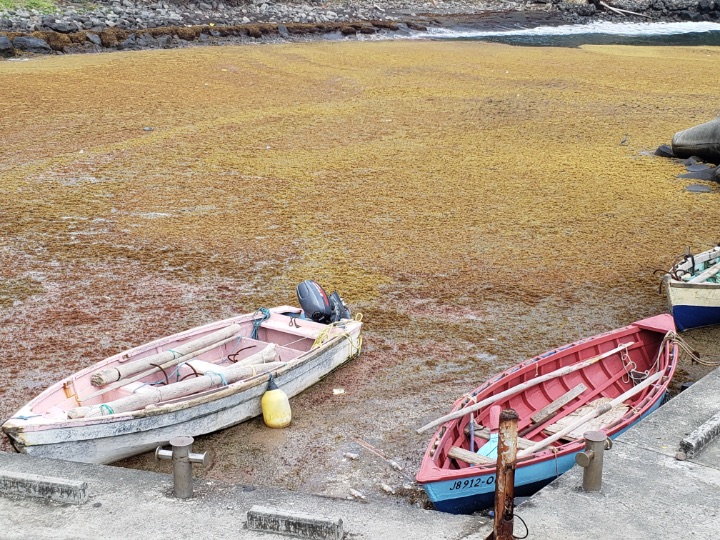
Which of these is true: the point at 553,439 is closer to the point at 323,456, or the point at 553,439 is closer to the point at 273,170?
the point at 323,456

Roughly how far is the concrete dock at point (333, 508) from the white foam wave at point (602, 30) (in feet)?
130

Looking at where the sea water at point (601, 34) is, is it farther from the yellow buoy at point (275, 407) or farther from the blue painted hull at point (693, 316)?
the yellow buoy at point (275, 407)

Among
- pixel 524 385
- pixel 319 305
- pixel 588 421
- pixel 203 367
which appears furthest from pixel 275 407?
pixel 588 421

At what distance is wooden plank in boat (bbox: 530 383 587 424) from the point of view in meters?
7.40

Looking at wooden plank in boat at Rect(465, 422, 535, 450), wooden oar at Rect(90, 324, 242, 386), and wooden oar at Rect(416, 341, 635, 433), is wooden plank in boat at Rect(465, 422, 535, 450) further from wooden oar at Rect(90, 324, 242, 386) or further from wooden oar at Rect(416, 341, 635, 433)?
Result: wooden oar at Rect(90, 324, 242, 386)

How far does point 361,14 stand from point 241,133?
3139cm

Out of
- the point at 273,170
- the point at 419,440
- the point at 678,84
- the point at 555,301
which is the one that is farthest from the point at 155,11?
the point at 419,440

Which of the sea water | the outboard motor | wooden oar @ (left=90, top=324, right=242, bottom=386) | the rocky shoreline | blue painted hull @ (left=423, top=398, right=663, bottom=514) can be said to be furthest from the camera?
the sea water

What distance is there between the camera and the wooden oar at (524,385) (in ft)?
21.7

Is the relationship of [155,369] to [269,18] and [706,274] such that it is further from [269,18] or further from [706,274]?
[269,18]

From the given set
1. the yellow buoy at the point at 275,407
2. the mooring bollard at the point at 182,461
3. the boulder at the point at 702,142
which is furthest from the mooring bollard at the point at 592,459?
the boulder at the point at 702,142

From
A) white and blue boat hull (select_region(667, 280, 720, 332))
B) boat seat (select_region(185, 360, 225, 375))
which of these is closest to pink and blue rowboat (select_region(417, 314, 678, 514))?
white and blue boat hull (select_region(667, 280, 720, 332))

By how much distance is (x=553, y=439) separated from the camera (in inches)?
257

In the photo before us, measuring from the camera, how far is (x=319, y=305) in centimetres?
891
